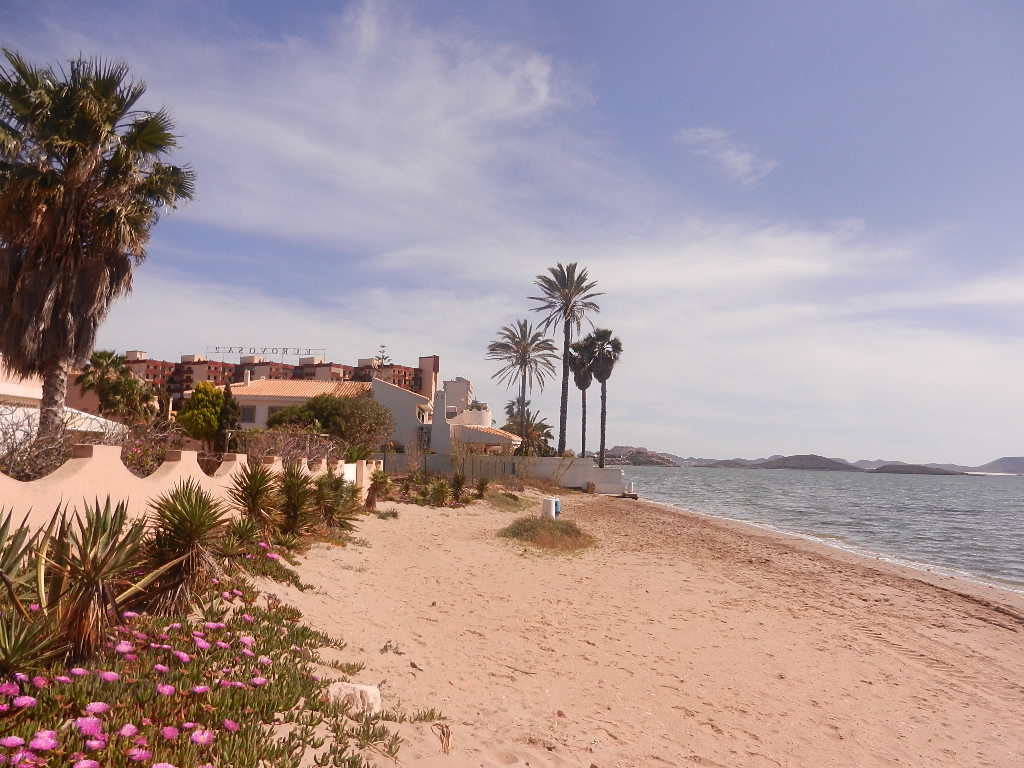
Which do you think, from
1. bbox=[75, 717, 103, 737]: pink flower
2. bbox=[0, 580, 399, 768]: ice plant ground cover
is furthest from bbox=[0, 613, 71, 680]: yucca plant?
bbox=[75, 717, 103, 737]: pink flower

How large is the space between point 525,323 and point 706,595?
49395 mm

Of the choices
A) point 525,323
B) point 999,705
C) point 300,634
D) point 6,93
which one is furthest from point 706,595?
point 525,323

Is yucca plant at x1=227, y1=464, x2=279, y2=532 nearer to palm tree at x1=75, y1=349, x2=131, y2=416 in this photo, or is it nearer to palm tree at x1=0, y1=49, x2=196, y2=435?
palm tree at x1=0, y1=49, x2=196, y2=435

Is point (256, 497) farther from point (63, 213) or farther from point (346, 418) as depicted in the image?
point (346, 418)

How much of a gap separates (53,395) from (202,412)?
18148mm

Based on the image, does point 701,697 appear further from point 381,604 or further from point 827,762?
point 381,604

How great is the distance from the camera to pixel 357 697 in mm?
5535

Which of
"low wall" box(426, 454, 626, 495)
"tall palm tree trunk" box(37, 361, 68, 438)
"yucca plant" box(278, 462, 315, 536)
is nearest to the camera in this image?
"yucca plant" box(278, 462, 315, 536)

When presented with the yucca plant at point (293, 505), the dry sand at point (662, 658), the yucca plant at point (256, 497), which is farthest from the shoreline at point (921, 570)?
the yucca plant at point (256, 497)

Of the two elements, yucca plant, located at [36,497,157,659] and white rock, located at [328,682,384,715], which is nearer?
yucca plant, located at [36,497,157,659]

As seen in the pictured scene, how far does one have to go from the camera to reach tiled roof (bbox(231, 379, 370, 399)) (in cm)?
4962

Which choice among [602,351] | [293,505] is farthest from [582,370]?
[293,505]

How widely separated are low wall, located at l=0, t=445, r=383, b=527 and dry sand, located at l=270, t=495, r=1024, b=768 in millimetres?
2568

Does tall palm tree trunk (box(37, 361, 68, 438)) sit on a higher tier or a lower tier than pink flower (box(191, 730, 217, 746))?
higher
